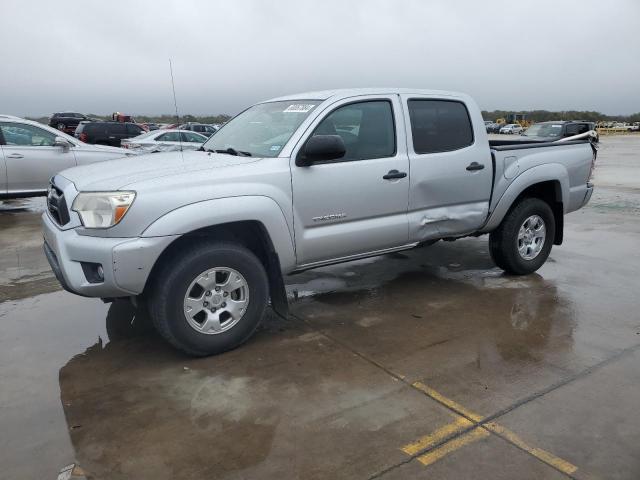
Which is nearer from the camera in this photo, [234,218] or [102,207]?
[102,207]

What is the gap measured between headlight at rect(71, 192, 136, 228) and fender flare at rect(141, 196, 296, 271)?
0.68 feet

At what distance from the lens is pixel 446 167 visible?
4.95 metres

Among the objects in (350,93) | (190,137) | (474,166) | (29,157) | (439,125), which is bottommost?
(474,166)

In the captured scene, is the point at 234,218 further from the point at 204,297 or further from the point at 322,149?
the point at 322,149

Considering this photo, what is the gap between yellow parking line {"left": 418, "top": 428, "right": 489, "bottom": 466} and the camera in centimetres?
276

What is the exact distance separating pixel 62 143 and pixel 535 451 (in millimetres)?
9091

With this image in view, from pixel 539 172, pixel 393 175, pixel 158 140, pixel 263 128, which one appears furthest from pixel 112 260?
pixel 158 140

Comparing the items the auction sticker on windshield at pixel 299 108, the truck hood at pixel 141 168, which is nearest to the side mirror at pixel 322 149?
the truck hood at pixel 141 168

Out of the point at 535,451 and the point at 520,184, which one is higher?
the point at 520,184

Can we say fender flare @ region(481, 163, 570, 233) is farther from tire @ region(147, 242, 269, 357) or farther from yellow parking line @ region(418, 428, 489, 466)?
yellow parking line @ region(418, 428, 489, 466)

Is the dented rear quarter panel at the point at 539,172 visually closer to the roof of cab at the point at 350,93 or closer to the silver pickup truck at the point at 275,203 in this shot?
the silver pickup truck at the point at 275,203

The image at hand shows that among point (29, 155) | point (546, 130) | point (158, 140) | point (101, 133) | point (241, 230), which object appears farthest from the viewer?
point (546, 130)

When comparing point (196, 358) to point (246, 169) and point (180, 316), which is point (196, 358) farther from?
point (246, 169)

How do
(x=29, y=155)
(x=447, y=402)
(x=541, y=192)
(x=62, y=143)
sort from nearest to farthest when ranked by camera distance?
(x=447, y=402)
(x=541, y=192)
(x=29, y=155)
(x=62, y=143)
